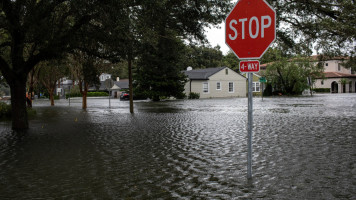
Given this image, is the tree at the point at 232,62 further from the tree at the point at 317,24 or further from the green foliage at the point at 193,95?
the tree at the point at 317,24

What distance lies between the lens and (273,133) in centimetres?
1071

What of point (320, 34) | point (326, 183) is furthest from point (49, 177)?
point (320, 34)

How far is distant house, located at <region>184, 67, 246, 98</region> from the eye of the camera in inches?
2106

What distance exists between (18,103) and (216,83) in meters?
44.5

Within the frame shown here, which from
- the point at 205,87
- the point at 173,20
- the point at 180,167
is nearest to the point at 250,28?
the point at 180,167

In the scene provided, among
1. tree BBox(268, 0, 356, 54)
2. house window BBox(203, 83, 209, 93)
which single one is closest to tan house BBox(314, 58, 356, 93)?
house window BBox(203, 83, 209, 93)

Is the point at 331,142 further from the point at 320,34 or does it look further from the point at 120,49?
the point at 120,49

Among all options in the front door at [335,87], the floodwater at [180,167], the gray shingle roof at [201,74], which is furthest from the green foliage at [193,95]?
the floodwater at [180,167]

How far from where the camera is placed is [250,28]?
4.76 meters

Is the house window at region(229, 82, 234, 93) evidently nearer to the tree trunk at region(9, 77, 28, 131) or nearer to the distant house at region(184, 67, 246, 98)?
the distant house at region(184, 67, 246, 98)

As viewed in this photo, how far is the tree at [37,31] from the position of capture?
34.1 ft

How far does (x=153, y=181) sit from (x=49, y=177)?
1.83 metres

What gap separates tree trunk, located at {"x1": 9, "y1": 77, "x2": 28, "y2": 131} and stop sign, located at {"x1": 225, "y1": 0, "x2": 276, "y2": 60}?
10801 millimetres

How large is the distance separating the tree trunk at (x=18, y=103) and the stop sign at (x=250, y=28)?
10801 mm
